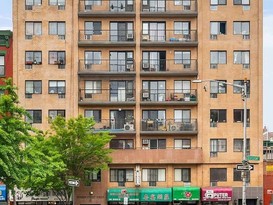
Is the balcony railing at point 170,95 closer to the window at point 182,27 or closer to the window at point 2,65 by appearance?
the window at point 182,27

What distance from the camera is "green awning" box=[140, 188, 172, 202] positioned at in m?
68.2

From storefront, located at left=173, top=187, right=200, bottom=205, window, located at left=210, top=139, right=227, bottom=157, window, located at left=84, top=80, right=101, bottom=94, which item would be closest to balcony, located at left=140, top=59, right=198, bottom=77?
window, located at left=84, top=80, right=101, bottom=94

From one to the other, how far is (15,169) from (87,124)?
23.0m

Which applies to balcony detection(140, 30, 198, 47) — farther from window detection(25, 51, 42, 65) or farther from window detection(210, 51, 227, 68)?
window detection(25, 51, 42, 65)

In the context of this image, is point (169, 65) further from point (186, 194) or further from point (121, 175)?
point (186, 194)

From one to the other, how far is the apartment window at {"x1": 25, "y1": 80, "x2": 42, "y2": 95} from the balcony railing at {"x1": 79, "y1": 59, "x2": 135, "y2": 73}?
4263mm

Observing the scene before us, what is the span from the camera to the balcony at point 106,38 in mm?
69438

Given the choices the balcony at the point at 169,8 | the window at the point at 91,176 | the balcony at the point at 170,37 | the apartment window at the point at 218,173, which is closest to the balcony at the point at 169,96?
the balcony at the point at 170,37

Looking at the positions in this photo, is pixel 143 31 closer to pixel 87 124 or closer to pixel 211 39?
pixel 211 39

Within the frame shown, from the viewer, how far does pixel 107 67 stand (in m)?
69.9

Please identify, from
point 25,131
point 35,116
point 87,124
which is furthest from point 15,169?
point 35,116

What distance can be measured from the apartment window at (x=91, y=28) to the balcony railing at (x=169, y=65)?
530 cm

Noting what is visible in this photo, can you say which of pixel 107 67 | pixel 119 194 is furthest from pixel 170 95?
pixel 119 194

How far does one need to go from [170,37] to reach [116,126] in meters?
9.95
